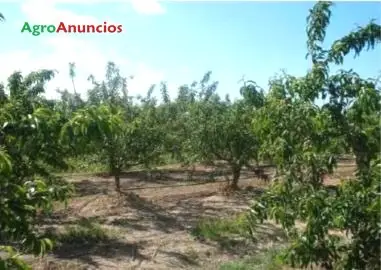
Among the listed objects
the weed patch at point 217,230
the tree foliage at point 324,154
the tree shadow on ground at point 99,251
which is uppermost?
the tree foliage at point 324,154

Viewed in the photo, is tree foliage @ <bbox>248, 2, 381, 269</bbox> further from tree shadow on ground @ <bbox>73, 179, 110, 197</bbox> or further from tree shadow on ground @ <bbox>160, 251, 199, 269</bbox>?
tree shadow on ground @ <bbox>73, 179, 110, 197</bbox>

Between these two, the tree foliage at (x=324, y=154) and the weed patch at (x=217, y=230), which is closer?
the tree foliage at (x=324, y=154)

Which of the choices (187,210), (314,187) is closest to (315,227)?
(314,187)

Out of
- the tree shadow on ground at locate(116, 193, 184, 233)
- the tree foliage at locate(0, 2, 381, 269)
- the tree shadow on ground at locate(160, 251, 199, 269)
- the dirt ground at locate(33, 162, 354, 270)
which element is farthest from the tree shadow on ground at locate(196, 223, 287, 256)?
the tree foliage at locate(0, 2, 381, 269)

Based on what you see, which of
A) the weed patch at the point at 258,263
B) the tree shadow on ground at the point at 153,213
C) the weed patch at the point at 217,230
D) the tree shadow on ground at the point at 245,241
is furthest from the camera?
the tree shadow on ground at the point at 153,213

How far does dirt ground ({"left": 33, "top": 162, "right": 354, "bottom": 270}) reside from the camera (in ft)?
26.6

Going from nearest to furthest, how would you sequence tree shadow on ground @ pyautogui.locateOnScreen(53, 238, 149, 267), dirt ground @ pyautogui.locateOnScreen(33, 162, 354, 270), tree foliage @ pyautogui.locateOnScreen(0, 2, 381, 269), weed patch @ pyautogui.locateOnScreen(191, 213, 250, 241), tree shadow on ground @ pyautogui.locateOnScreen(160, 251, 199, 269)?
tree foliage @ pyautogui.locateOnScreen(0, 2, 381, 269) → tree shadow on ground @ pyautogui.locateOnScreen(160, 251, 199, 269) → dirt ground @ pyautogui.locateOnScreen(33, 162, 354, 270) → tree shadow on ground @ pyautogui.locateOnScreen(53, 238, 149, 267) → weed patch @ pyautogui.locateOnScreen(191, 213, 250, 241)

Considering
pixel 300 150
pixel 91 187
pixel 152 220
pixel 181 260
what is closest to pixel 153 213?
pixel 152 220

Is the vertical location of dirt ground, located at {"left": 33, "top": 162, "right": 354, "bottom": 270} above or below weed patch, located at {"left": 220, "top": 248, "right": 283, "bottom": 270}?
above

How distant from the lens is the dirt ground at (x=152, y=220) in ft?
26.6

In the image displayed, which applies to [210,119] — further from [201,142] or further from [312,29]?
[312,29]

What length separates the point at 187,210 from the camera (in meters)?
11.9

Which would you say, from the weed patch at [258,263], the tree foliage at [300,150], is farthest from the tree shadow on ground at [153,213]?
the tree foliage at [300,150]

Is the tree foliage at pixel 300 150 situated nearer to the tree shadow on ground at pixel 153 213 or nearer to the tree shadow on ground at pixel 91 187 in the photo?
the tree shadow on ground at pixel 153 213
